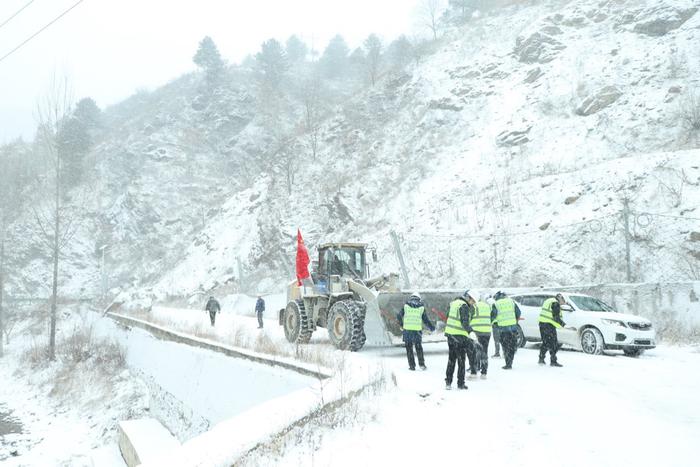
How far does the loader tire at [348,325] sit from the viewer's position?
38.9 ft

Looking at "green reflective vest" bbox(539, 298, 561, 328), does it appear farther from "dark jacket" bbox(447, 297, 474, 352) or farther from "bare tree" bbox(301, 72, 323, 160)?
→ "bare tree" bbox(301, 72, 323, 160)

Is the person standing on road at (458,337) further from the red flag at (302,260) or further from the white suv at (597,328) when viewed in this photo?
the red flag at (302,260)

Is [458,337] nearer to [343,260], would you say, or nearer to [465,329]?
[465,329]

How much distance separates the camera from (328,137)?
45.2 metres

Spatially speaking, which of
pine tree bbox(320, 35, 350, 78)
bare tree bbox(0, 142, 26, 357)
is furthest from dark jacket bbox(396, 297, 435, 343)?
pine tree bbox(320, 35, 350, 78)

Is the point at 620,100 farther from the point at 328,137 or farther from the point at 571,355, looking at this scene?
the point at 328,137

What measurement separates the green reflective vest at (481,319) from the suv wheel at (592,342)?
13.9 ft

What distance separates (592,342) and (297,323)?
7.71 m

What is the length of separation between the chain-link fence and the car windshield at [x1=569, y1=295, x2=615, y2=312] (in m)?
2.72

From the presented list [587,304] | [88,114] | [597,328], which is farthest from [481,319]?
[88,114]

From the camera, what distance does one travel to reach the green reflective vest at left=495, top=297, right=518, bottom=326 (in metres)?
10.5

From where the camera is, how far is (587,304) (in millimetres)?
12938

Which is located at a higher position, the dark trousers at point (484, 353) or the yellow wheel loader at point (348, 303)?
the yellow wheel loader at point (348, 303)

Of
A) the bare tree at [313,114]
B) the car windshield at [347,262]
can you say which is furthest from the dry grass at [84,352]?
the bare tree at [313,114]
